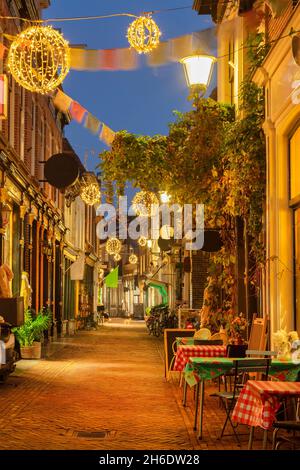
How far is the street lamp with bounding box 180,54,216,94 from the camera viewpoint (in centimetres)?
1192

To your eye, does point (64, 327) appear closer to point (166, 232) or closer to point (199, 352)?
point (166, 232)

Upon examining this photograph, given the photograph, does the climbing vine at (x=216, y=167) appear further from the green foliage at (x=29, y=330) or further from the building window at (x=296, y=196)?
the green foliage at (x=29, y=330)

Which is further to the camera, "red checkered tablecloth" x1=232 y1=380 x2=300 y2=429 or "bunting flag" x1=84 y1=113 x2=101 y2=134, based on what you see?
"bunting flag" x1=84 y1=113 x2=101 y2=134

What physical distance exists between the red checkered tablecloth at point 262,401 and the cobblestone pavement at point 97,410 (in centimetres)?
107

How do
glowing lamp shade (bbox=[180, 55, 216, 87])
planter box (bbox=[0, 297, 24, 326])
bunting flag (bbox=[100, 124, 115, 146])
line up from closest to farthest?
glowing lamp shade (bbox=[180, 55, 216, 87]) → planter box (bbox=[0, 297, 24, 326]) → bunting flag (bbox=[100, 124, 115, 146])

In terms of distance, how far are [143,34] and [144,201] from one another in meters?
8.94

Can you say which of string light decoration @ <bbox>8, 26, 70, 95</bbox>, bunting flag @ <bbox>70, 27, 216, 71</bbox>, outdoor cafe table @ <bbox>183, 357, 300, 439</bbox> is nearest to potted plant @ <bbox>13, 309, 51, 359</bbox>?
bunting flag @ <bbox>70, 27, 216, 71</bbox>

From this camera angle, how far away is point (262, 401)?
691cm

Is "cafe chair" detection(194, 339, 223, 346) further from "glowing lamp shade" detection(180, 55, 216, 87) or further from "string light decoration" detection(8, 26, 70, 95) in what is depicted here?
"string light decoration" detection(8, 26, 70, 95)

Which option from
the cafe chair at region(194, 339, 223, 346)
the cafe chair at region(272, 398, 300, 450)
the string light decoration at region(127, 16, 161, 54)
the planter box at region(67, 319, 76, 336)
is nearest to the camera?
the cafe chair at region(272, 398, 300, 450)

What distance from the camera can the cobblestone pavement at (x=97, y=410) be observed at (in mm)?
8508

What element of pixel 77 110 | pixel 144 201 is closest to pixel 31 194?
pixel 144 201

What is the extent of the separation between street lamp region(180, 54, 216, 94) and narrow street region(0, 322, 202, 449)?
5.04 m

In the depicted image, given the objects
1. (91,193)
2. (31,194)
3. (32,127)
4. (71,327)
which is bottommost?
(71,327)
